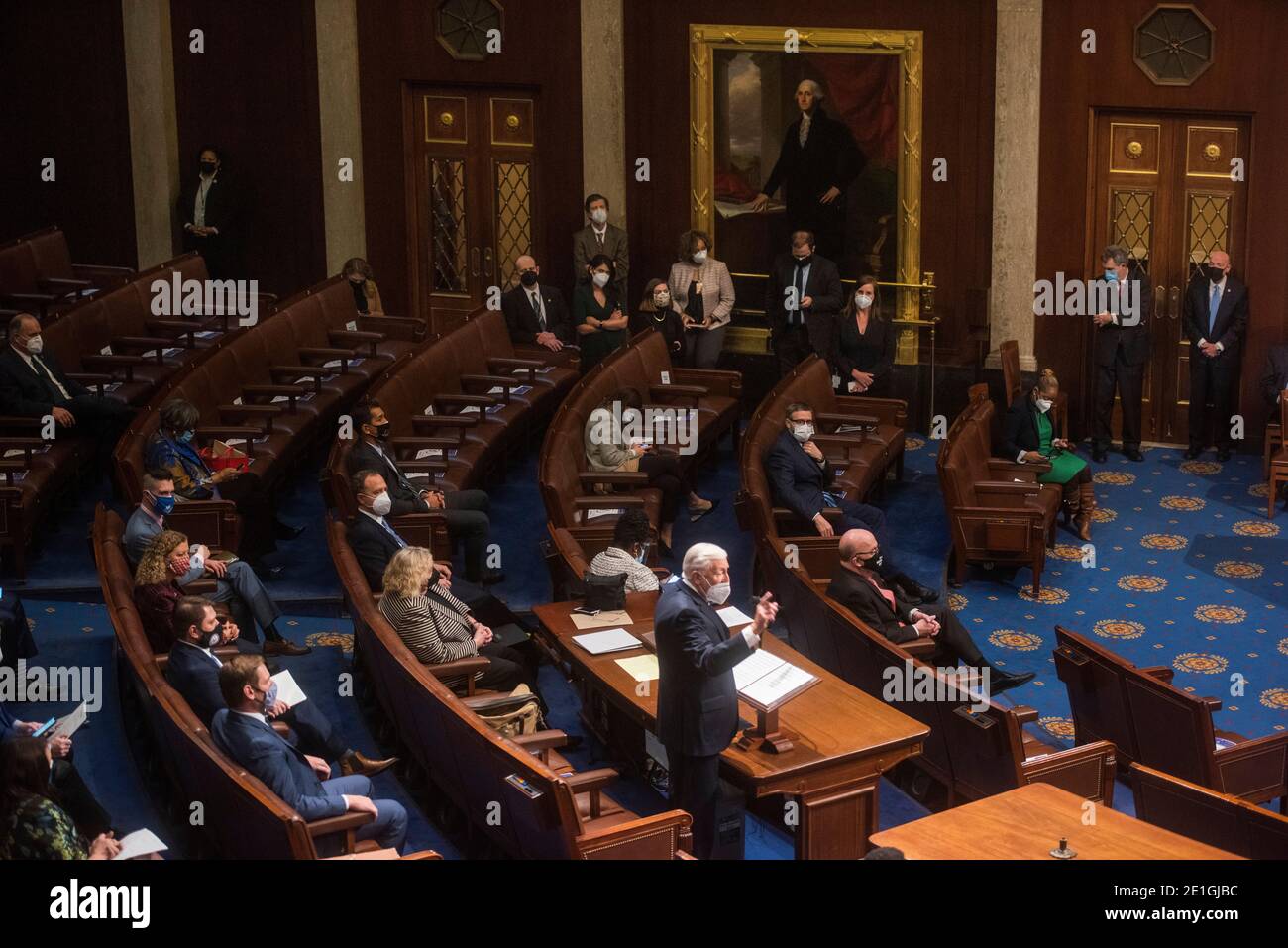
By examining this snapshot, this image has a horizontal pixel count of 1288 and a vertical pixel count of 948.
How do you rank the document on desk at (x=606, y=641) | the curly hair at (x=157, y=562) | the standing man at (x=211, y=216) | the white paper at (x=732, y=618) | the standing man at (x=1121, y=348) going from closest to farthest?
the white paper at (x=732, y=618)
the document on desk at (x=606, y=641)
the curly hair at (x=157, y=562)
the standing man at (x=1121, y=348)
the standing man at (x=211, y=216)

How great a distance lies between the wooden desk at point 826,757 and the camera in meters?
5.60

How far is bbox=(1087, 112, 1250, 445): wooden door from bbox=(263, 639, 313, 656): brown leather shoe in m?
5.45

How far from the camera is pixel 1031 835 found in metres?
4.94

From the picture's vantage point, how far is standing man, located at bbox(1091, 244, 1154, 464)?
1016cm

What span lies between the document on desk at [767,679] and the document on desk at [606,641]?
0.58 meters

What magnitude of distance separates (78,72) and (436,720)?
8.12 m

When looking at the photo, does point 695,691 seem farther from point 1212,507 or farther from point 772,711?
point 1212,507

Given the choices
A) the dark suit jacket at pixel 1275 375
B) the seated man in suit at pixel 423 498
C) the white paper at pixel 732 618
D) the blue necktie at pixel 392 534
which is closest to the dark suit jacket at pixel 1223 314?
the dark suit jacket at pixel 1275 375

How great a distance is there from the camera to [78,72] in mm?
12320

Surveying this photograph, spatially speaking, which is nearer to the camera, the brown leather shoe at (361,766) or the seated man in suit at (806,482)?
the brown leather shoe at (361,766)

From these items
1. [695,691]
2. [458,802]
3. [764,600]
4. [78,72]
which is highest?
[78,72]

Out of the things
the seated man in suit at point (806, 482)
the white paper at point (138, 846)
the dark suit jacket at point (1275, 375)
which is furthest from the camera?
the dark suit jacket at point (1275, 375)

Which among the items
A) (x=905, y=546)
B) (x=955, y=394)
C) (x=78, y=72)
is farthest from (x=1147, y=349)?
(x=78, y=72)

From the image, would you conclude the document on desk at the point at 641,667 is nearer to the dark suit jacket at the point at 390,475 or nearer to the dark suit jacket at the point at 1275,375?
the dark suit jacket at the point at 390,475
